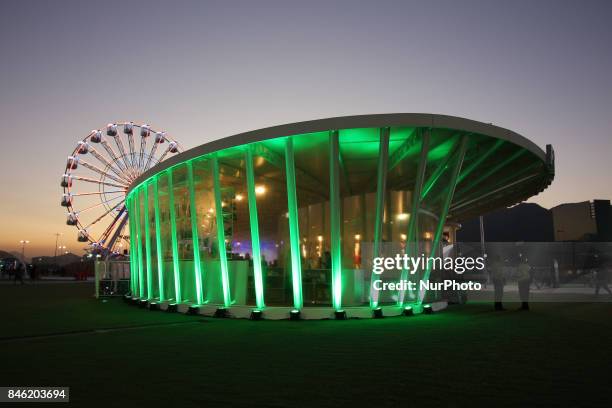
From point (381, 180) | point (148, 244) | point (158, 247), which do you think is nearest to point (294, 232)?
point (381, 180)

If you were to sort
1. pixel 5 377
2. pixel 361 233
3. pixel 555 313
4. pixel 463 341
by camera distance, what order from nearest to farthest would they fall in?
pixel 5 377
pixel 463 341
pixel 555 313
pixel 361 233

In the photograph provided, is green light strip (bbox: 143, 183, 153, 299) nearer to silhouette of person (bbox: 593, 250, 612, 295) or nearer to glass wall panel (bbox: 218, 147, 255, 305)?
glass wall panel (bbox: 218, 147, 255, 305)

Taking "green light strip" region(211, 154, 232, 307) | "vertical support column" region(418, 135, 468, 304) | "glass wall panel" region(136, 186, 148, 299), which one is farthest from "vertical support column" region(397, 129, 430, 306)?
"glass wall panel" region(136, 186, 148, 299)

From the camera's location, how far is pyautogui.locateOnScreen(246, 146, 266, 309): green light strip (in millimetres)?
12789

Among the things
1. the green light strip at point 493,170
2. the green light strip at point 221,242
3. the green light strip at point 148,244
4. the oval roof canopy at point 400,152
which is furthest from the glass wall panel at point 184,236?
A: the green light strip at point 493,170

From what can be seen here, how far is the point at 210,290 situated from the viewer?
14.7 metres

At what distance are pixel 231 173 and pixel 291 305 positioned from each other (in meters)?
4.66

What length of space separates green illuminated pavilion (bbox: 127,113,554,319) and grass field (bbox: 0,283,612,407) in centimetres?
171

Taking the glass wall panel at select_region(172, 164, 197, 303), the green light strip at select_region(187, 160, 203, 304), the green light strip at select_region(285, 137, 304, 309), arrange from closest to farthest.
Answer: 1. the green light strip at select_region(285, 137, 304, 309)
2. the green light strip at select_region(187, 160, 203, 304)
3. the glass wall panel at select_region(172, 164, 197, 303)

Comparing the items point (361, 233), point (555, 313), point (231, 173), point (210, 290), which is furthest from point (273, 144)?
point (555, 313)

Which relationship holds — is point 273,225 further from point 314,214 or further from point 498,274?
point 498,274

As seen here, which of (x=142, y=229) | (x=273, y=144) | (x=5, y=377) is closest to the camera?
(x=5, y=377)

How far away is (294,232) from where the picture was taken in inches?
480

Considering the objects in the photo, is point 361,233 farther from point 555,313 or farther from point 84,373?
point 84,373
